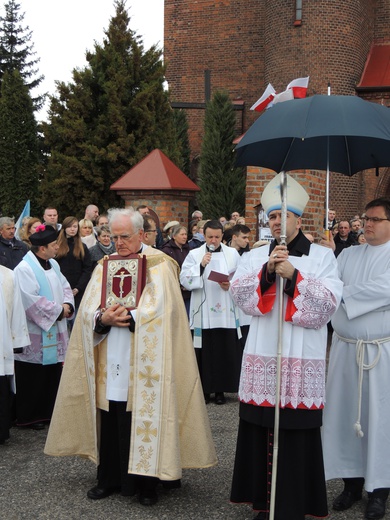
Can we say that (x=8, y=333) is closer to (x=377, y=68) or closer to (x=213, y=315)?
(x=213, y=315)

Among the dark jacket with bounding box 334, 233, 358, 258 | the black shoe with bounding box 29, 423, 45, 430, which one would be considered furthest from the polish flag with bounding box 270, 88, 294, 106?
the dark jacket with bounding box 334, 233, 358, 258

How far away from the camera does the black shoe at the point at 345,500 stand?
4844mm

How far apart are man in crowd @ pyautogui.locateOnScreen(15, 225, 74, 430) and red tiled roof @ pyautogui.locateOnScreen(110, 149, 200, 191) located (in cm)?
396

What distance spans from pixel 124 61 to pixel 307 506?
61.0ft

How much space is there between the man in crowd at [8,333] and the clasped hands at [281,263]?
2.95m

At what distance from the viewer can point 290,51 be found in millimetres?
22234

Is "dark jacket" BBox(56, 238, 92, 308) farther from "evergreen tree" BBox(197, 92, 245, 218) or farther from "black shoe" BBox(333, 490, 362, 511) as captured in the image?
"evergreen tree" BBox(197, 92, 245, 218)

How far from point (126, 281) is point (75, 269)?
3.97 metres

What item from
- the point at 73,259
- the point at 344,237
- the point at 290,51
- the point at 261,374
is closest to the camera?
the point at 261,374

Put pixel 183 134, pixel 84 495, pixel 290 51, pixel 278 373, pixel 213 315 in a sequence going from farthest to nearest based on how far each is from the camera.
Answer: pixel 183 134 < pixel 290 51 < pixel 213 315 < pixel 84 495 < pixel 278 373

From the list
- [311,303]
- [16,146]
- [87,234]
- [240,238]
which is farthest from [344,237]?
[16,146]

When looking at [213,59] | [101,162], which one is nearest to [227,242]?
[101,162]

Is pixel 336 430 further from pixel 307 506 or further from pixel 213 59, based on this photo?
pixel 213 59

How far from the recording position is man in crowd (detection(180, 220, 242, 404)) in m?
8.09
